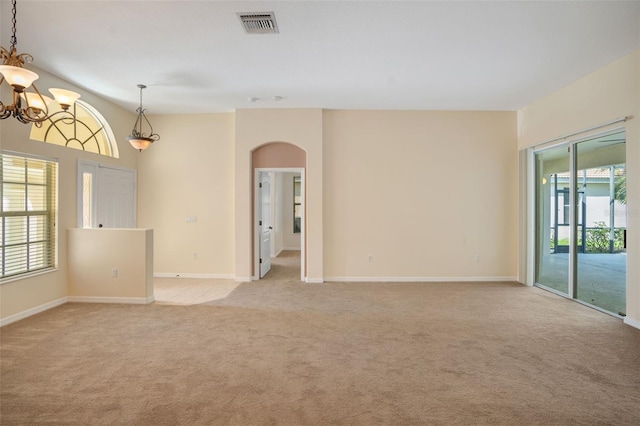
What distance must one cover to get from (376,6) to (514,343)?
347 cm

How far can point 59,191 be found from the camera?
484cm

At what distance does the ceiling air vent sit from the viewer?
328cm

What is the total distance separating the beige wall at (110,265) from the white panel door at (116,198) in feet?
2.68

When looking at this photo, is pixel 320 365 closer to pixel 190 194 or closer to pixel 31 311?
pixel 31 311

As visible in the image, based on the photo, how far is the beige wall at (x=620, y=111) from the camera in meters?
4.01

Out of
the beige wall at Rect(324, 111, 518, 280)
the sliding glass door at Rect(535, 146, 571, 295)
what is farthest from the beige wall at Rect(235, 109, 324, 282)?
the sliding glass door at Rect(535, 146, 571, 295)

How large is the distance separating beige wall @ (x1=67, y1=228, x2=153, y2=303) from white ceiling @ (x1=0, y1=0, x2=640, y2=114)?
2204 mm

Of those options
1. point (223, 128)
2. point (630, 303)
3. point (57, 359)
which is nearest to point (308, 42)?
point (223, 128)

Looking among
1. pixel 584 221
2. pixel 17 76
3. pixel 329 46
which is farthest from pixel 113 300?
pixel 584 221

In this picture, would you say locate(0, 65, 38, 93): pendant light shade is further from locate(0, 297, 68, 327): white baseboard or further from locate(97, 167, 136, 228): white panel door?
locate(97, 167, 136, 228): white panel door

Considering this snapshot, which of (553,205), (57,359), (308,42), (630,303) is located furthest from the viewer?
(553,205)

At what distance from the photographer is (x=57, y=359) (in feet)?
10.1

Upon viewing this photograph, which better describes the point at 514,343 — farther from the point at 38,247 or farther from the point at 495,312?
the point at 38,247

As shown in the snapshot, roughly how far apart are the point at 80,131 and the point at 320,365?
200 inches
